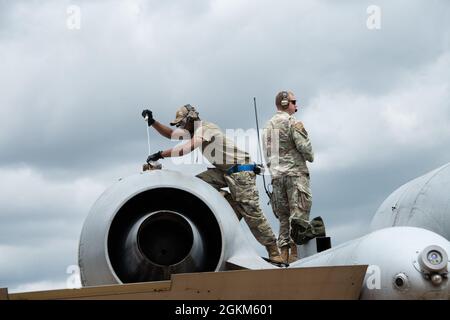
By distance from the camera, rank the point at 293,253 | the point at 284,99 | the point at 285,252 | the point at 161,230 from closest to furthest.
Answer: the point at 161,230 → the point at 293,253 → the point at 285,252 → the point at 284,99

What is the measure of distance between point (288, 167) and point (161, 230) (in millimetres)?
3635

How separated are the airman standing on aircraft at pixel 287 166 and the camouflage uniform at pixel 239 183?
67 cm

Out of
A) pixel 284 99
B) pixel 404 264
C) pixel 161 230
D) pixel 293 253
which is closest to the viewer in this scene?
pixel 404 264

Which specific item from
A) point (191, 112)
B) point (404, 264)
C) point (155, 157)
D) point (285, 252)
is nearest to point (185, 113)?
point (191, 112)

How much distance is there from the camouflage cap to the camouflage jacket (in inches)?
68.9

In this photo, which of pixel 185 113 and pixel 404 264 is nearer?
pixel 404 264

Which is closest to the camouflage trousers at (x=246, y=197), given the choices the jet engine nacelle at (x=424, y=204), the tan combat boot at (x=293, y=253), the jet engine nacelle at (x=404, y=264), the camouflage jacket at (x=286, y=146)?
the tan combat boot at (x=293, y=253)

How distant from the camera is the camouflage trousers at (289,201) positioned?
37.7 ft

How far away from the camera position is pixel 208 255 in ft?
27.4

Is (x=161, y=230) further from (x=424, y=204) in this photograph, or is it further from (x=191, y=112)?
(x=424, y=204)

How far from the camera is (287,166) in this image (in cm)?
1168

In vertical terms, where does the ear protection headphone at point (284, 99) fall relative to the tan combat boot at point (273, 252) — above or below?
above

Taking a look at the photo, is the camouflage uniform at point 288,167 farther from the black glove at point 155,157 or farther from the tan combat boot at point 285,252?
the black glove at point 155,157
